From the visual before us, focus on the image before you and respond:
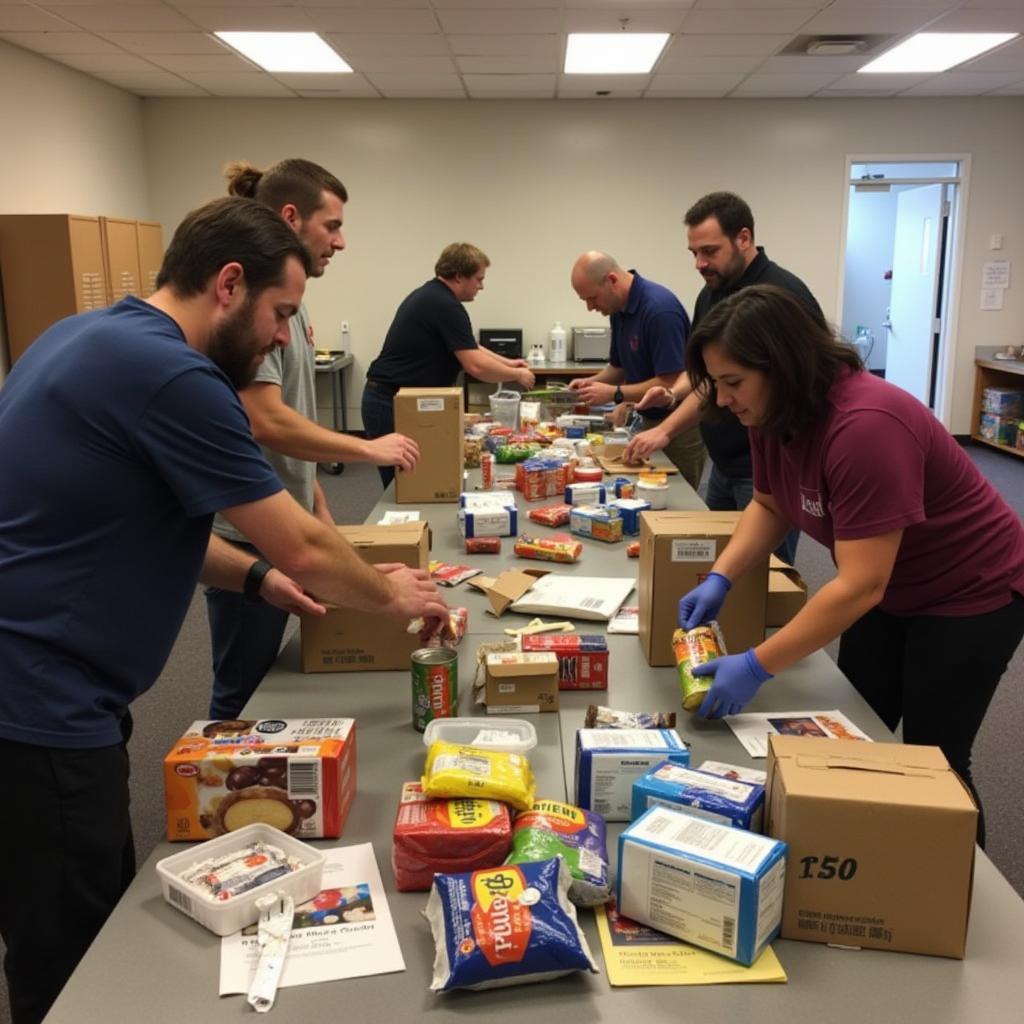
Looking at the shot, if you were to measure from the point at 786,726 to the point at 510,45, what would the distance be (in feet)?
17.2

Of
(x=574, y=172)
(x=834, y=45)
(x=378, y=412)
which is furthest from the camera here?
(x=574, y=172)

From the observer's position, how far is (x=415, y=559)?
189 cm

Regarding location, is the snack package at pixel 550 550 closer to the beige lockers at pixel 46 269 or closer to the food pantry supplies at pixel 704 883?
the food pantry supplies at pixel 704 883

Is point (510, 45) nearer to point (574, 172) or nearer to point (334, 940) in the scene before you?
point (574, 172)

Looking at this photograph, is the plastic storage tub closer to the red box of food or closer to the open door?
the red box of food

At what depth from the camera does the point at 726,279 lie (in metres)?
3.18

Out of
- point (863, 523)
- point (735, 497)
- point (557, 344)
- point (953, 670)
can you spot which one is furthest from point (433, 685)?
point (557, 344)

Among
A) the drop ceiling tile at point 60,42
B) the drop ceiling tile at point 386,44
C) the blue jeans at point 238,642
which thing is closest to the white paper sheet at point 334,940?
the blue jeans at point 238,642

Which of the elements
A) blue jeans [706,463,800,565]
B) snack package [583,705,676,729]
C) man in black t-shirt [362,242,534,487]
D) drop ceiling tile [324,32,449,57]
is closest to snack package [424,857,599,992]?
snack package [583,705,676,729]

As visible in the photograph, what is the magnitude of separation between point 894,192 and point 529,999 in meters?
10.8

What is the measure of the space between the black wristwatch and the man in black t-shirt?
7.17ft

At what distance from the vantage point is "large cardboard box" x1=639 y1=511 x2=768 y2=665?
185 cm

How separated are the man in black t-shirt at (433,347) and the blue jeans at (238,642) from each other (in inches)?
71.6

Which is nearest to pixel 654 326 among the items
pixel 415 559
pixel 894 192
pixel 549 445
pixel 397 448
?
pixel 549 445
